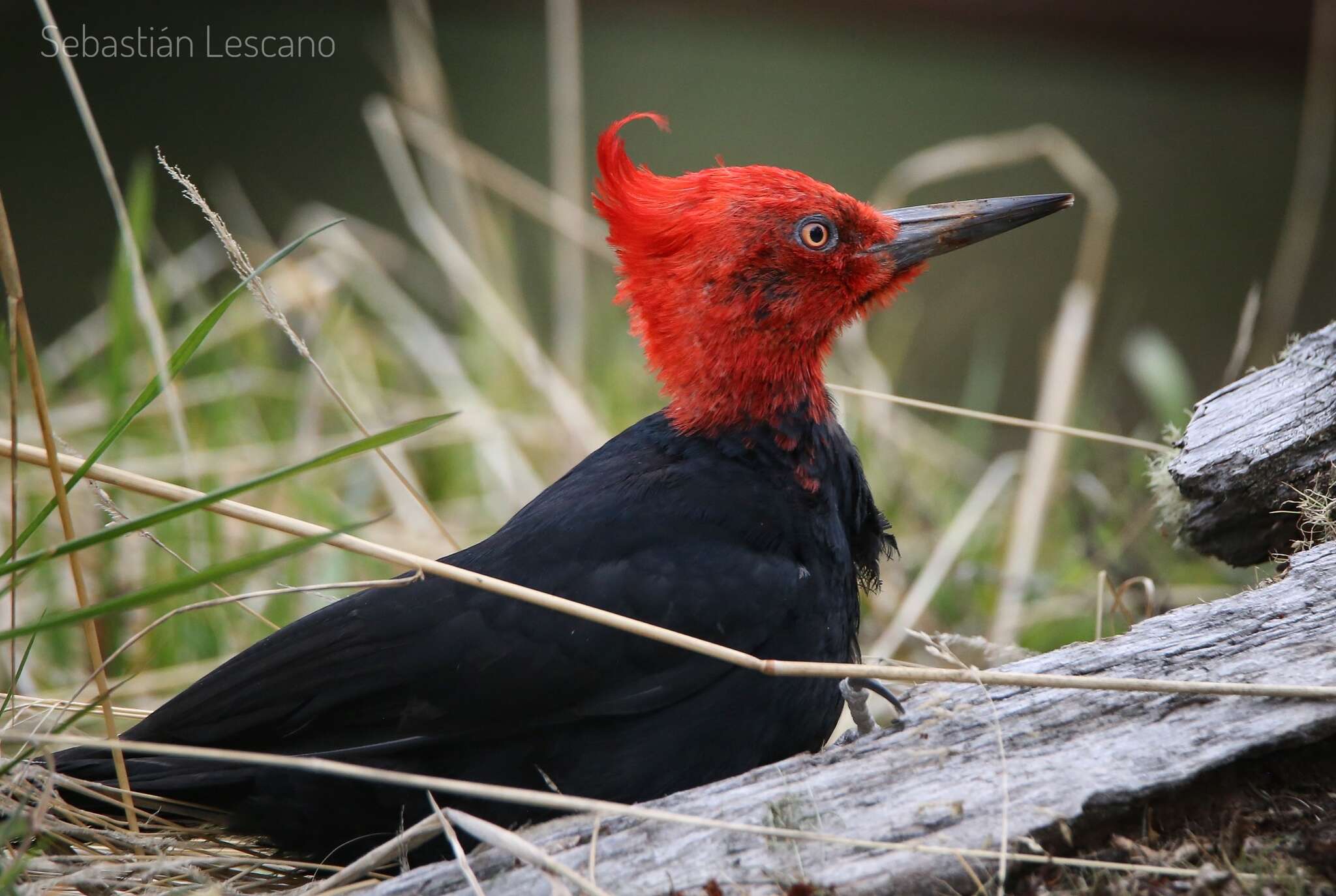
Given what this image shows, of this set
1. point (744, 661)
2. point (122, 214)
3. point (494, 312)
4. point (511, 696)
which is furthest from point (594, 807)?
point (494, 312)

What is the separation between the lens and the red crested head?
81.8 inches

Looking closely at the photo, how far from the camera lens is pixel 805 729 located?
5.92 feet

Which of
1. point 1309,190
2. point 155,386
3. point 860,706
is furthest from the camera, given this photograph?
point 1309,190

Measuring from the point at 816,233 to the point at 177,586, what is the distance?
1.33 metres

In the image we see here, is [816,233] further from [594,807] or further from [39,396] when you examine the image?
[39,396]

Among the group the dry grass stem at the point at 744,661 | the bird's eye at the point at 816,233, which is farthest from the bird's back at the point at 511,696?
the bird's eye at the point at 816,233

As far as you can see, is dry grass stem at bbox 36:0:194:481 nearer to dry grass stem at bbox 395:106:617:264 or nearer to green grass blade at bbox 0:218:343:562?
green grass blade at bbox 0:218:343:562

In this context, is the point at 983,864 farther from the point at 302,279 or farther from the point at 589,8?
the point at 589,8

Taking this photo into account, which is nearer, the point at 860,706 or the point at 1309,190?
the point at 860,706

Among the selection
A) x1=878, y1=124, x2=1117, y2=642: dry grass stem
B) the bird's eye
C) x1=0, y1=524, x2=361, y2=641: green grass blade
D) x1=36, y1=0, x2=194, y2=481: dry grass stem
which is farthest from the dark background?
x1=0, y1=524, x2=361, y2=641: green grass blade

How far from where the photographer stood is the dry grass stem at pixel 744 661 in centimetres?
138

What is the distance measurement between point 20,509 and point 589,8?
3726 millimetres

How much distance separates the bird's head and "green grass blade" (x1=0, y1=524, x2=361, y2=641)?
3.19ft

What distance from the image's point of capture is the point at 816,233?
2139mm
